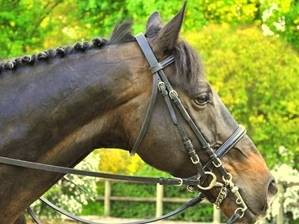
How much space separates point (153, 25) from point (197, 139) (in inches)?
28.2

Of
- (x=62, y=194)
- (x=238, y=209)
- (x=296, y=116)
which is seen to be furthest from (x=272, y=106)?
(x=238, y=209)

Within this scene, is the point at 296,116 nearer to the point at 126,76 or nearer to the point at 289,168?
the point at 289,168

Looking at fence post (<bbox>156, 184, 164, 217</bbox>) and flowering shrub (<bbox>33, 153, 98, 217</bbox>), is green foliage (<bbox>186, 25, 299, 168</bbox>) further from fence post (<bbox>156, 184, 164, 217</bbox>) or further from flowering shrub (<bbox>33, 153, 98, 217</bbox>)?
flowering shrub (<bbox>33, 153, 98, 217</bbox>)

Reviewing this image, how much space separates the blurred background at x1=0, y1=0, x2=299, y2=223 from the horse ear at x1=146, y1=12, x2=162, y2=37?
1015 centimetres

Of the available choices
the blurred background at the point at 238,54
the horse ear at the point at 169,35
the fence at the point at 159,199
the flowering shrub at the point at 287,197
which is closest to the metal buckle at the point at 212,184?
the horse ear at the point at 169,35

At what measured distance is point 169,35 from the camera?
12.8 feet

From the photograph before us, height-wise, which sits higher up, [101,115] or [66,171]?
[101,115]

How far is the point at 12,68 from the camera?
395 centimetres

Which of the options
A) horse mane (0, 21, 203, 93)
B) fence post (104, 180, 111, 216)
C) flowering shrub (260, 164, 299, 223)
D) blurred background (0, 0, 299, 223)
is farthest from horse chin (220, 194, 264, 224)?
fence post (104, 180, 111, 216)

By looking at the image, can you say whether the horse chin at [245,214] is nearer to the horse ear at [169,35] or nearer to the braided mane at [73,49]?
the horse ear at [169,35]

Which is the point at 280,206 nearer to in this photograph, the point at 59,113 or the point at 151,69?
the point at 151,69

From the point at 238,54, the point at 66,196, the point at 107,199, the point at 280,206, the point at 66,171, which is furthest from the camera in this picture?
the point at 107,199

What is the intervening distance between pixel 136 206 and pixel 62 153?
19.5 m

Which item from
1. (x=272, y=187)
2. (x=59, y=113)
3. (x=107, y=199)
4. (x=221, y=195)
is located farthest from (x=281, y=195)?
(x=59, y=113)
